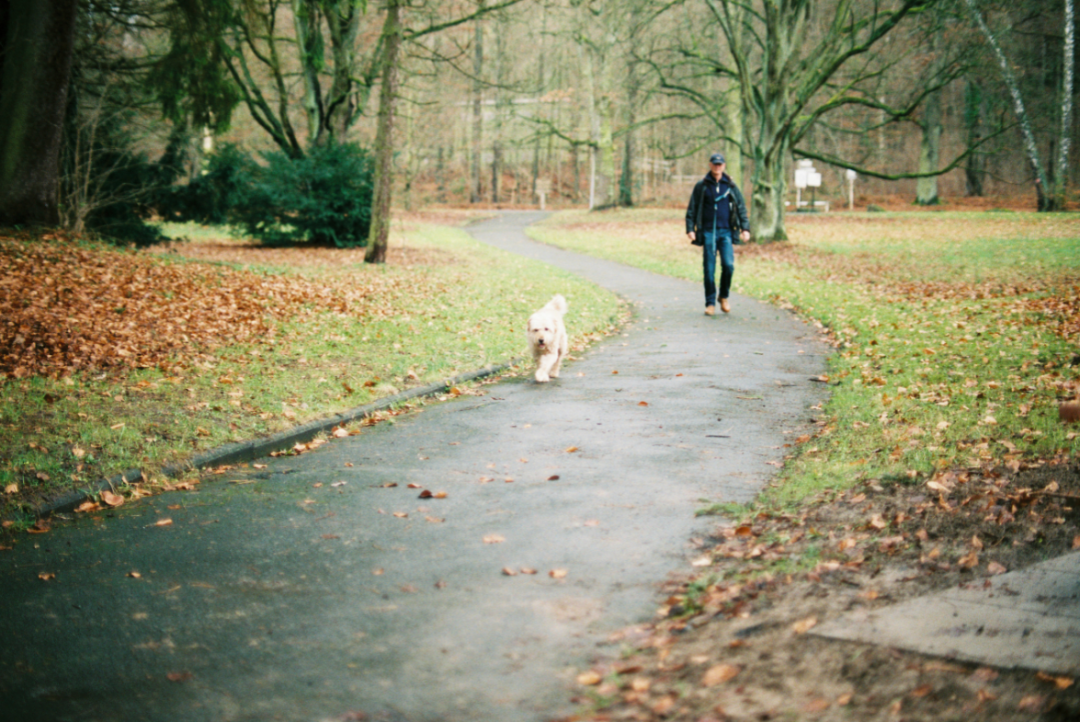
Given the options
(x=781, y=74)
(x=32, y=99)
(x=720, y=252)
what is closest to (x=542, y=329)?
(x=720, y=252)

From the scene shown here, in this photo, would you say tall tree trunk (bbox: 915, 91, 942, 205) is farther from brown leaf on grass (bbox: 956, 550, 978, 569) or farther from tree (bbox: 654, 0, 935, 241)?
brown leaf on grass (bbox: 956, 550, 978, 569)

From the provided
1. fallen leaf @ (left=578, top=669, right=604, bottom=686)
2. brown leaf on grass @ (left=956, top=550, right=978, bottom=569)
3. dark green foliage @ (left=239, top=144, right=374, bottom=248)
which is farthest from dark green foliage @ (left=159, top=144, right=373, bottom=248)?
fallen leaf @ (left=578, top=669, right=604, bottom=686)

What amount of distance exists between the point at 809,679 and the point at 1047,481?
8.63 feet

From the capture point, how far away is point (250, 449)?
640cm

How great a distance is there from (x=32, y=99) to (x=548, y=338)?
11507 mm

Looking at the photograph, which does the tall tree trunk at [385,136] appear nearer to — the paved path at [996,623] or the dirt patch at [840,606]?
the dirt patch at [840,606]

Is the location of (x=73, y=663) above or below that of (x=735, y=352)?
below

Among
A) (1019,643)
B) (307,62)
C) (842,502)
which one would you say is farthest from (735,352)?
(307,62)

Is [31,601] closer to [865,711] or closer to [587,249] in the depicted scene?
[865,711]

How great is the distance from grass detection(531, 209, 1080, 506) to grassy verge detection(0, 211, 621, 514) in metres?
4.11

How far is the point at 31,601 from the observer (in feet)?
12.9

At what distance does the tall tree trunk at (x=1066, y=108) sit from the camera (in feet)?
99.0

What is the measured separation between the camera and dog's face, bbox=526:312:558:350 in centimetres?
824

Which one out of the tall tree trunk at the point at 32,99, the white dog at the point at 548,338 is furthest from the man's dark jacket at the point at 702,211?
the tall tree trunk at the point at 32,99
